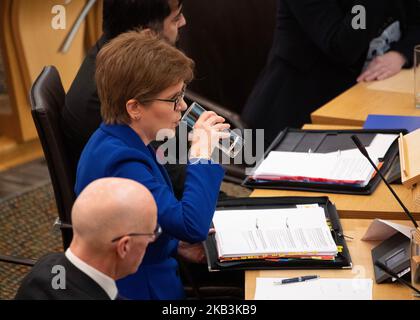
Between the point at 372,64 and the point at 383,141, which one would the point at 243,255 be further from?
the point at 372,64

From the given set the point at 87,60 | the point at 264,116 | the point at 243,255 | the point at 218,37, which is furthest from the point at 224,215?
the point at 218,37

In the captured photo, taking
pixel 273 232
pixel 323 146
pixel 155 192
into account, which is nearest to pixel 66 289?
pixel 155 192

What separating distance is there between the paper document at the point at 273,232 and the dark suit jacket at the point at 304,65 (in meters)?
1.13

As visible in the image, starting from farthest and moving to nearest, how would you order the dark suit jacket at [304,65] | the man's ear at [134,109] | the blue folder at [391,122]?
the dark suit jacket at [304,65], the blue folder at [391,122], the man's ear at [134,109]

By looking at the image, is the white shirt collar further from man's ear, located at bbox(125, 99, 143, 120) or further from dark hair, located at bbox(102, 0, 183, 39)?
dark hair, located at bbox(102, 0, 183, 39)

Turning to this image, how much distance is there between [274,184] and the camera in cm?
238

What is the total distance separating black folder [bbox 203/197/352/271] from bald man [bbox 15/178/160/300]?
46 centimetres

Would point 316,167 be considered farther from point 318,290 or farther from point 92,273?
point 92,273

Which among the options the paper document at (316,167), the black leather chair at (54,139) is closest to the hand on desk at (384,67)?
the paper document at (316,167)

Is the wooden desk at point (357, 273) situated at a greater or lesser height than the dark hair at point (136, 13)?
lesser

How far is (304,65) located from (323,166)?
896 mm

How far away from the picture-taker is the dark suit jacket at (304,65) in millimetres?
3164

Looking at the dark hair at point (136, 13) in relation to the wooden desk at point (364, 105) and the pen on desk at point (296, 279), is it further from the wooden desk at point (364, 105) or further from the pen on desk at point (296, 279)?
the pen on desk at point (296, 279)

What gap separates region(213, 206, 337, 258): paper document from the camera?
1968 millimetres
